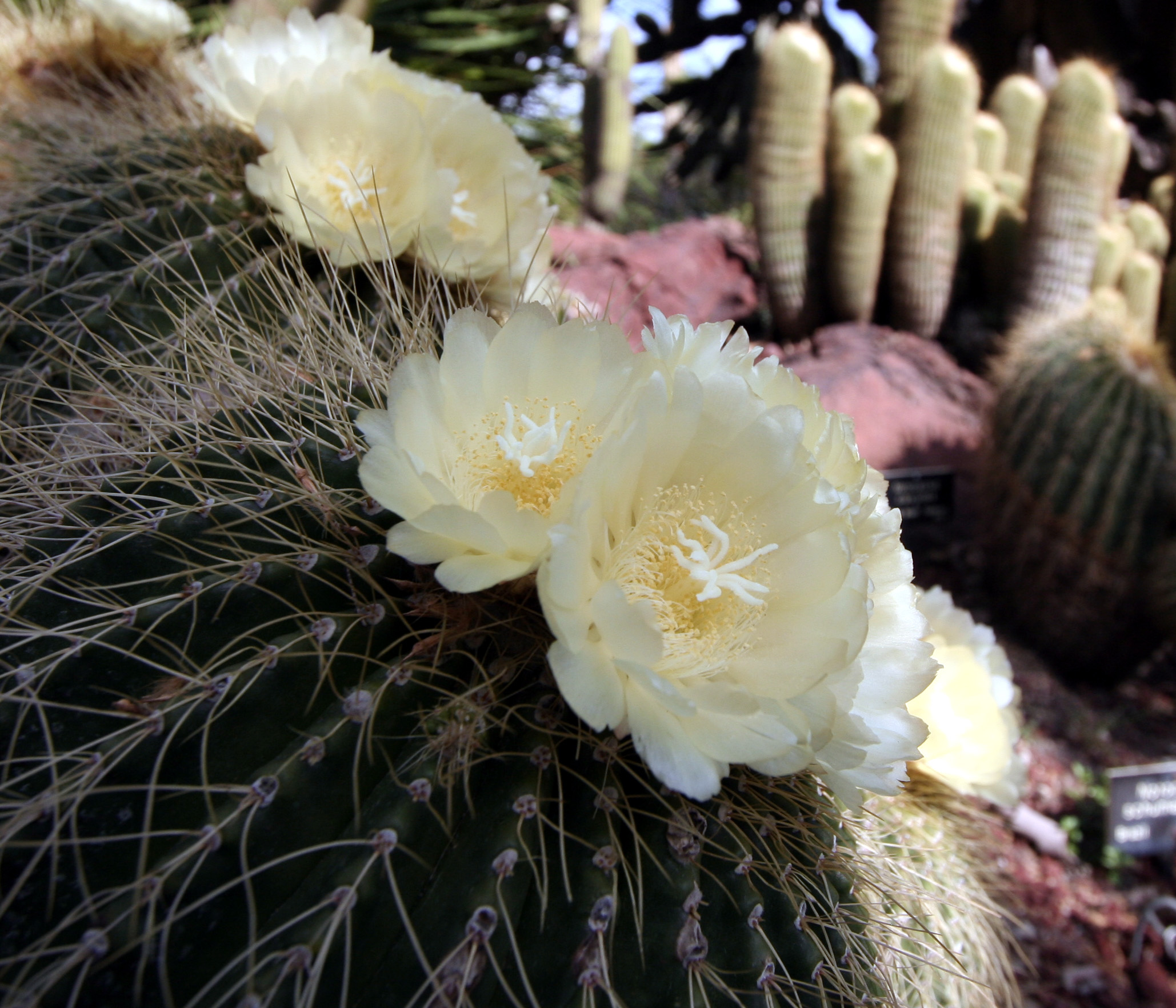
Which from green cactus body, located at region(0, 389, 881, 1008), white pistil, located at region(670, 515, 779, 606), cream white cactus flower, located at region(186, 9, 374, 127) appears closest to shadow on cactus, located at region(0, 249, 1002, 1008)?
green cactus body, located at region(0, 389, 881, 1008)

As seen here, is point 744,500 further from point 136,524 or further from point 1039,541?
point 1039,541

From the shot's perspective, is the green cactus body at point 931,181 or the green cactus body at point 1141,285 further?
the green cactus body at point 1141,285

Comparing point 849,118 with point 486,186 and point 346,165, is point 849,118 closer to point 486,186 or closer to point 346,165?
point 486,186

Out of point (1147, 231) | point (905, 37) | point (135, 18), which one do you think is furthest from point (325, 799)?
point (1147, 231)

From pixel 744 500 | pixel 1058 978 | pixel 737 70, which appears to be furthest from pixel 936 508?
pixel 737 70

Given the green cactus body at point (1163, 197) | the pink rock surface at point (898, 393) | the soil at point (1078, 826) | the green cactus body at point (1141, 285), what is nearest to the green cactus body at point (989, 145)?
the green cactus body at point (1141, 285)

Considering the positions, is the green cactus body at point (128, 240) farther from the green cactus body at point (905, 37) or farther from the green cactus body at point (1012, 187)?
the green cactus body at point (1012, 187)

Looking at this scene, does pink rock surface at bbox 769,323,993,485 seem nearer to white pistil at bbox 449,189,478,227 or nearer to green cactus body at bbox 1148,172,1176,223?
green cactus body at bbox 1148,172,1176,223
